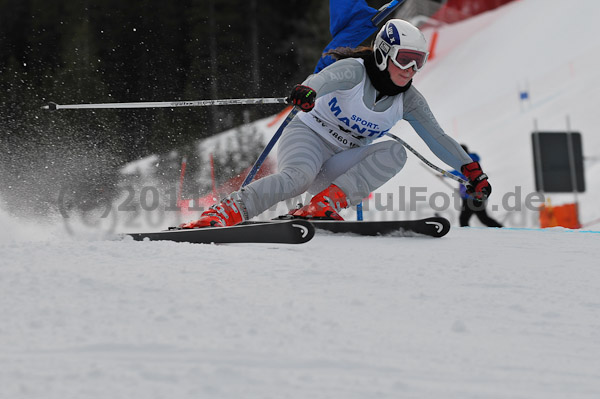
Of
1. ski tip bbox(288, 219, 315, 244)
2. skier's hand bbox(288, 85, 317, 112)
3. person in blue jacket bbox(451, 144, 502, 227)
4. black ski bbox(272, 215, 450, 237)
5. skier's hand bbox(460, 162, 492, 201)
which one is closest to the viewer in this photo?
ski tip bbox(288, 219, 315, 244)

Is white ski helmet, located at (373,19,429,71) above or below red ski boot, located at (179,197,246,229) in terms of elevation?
above

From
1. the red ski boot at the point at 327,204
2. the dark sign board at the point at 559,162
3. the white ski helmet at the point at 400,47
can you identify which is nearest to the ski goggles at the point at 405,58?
the white ski helmet at the point at 400,47

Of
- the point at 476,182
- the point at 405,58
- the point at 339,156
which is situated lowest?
the point at 476,182

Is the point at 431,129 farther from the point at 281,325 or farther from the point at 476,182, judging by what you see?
the point at 281,325

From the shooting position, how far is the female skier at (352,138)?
136 inches

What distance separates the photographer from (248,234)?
2975mm

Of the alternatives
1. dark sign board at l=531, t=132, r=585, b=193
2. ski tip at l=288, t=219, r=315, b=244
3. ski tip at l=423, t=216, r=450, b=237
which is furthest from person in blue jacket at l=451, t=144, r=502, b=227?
ski tip at l=288, t=219, r=315, b=244

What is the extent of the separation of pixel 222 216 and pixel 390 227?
0.98 metres

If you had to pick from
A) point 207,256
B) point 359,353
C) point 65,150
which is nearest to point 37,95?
point 65,150

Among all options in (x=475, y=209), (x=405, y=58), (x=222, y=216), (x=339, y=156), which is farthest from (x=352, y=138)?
(x=475, y=209)

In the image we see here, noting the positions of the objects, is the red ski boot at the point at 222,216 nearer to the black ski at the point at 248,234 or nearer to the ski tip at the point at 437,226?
the black ski at the point at 248,234

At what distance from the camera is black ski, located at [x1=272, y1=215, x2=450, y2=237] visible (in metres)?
3.58

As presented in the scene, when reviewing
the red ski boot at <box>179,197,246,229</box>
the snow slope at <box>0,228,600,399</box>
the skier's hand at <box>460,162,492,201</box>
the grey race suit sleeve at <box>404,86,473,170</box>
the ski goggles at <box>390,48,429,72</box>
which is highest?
the ski goggles at <box>390,48,429,72</box>

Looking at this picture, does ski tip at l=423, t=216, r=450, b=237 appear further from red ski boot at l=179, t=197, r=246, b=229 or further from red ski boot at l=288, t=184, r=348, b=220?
red ski boot at l=179, t=197, r=246, b=229
